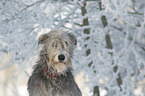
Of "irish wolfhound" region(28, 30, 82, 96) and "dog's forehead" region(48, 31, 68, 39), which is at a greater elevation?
"dog's forehead" region(48, 31, 68, 39)

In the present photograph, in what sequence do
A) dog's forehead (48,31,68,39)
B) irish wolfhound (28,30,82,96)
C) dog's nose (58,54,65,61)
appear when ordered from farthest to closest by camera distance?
dog's forehead (48,31,68,39), irish wolfhound (28,30,82,96), dog's nose (58,54,65,61)

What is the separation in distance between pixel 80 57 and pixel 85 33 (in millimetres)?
901

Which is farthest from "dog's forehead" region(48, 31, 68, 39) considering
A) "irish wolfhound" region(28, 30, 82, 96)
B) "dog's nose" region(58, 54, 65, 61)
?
"dog's nose" region(58, 54, 65, 61)

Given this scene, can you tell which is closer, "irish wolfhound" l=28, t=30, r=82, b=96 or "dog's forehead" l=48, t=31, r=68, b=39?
"irish wolfhound" l=28, t=30, r=82, b=96

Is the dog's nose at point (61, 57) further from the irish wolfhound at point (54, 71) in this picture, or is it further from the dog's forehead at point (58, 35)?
the dog's forehead at point (58, 35)

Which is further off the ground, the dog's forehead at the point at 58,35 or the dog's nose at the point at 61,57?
the dog's forehead at the point at 58,35

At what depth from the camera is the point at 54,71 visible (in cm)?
574

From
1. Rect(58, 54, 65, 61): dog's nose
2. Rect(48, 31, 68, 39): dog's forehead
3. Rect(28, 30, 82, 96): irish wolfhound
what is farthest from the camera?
Rect(48, 31, 68, 39): dog's forehead

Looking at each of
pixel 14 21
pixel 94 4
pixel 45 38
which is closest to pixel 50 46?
pixel 45 38

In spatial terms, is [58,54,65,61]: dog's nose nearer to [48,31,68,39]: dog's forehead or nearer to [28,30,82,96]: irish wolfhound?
[28,30,82,96]: irish wolfhound

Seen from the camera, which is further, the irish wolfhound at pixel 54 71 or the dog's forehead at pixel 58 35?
the dog's forehead at pixel 58 35

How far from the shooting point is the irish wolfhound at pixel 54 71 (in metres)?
5.55

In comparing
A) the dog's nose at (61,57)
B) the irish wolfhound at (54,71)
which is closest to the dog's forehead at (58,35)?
the irish wolfhound at (54,71)

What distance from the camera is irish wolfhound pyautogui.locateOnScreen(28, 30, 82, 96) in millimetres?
5555
